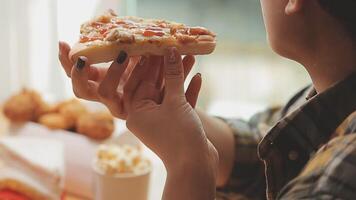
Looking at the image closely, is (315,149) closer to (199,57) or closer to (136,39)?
(136,39)

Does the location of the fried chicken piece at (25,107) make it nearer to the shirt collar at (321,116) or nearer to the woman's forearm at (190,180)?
the woman's forearm at (190,180)

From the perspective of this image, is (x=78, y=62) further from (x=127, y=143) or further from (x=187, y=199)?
(x=127, y=143)

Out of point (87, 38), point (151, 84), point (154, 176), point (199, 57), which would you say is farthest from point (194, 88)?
point (199, 57)

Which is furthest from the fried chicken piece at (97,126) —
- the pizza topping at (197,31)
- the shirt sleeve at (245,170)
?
the pizza topping at (197,31)

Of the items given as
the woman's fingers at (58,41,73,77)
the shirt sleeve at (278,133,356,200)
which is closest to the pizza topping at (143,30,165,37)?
the woman's fingers at (58,41,73,77)

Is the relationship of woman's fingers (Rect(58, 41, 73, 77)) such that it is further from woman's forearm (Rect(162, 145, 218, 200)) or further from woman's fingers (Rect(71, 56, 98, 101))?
woman's forearm (Rect(162, 145, 218, 200))
